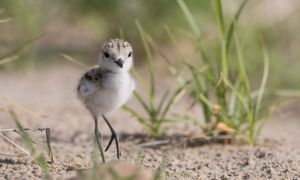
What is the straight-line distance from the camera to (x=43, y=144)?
353 cm

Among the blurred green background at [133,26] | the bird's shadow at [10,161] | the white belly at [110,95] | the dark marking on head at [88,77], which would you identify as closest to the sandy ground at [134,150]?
the bird's shadow at [10,161]

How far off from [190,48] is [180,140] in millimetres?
2807

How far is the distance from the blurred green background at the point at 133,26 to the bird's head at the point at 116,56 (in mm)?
2705

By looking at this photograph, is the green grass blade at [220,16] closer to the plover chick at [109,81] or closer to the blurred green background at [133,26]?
the plover chick at [109,81]

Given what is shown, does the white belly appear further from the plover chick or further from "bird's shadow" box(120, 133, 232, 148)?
"bird's shadow" box(120, 133, 232, 148)

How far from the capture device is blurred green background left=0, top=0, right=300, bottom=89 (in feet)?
19.1

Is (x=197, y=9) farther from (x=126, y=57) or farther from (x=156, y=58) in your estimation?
(x=126, y=57)

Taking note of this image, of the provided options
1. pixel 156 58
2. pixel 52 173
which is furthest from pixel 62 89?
pixel 52 173

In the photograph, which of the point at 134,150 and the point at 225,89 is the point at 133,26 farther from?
the point at 134,150

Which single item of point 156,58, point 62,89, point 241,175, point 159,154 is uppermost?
point 156,58

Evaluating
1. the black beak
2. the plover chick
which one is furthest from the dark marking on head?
the black beak

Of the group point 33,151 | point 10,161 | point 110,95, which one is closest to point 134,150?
point 110,95

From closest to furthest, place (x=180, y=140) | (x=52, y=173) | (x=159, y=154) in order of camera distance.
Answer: (x=52, y=173) < (x=159, y=154) < (x=180, y=140)

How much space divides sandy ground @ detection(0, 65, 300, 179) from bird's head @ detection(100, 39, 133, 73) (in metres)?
0.43
